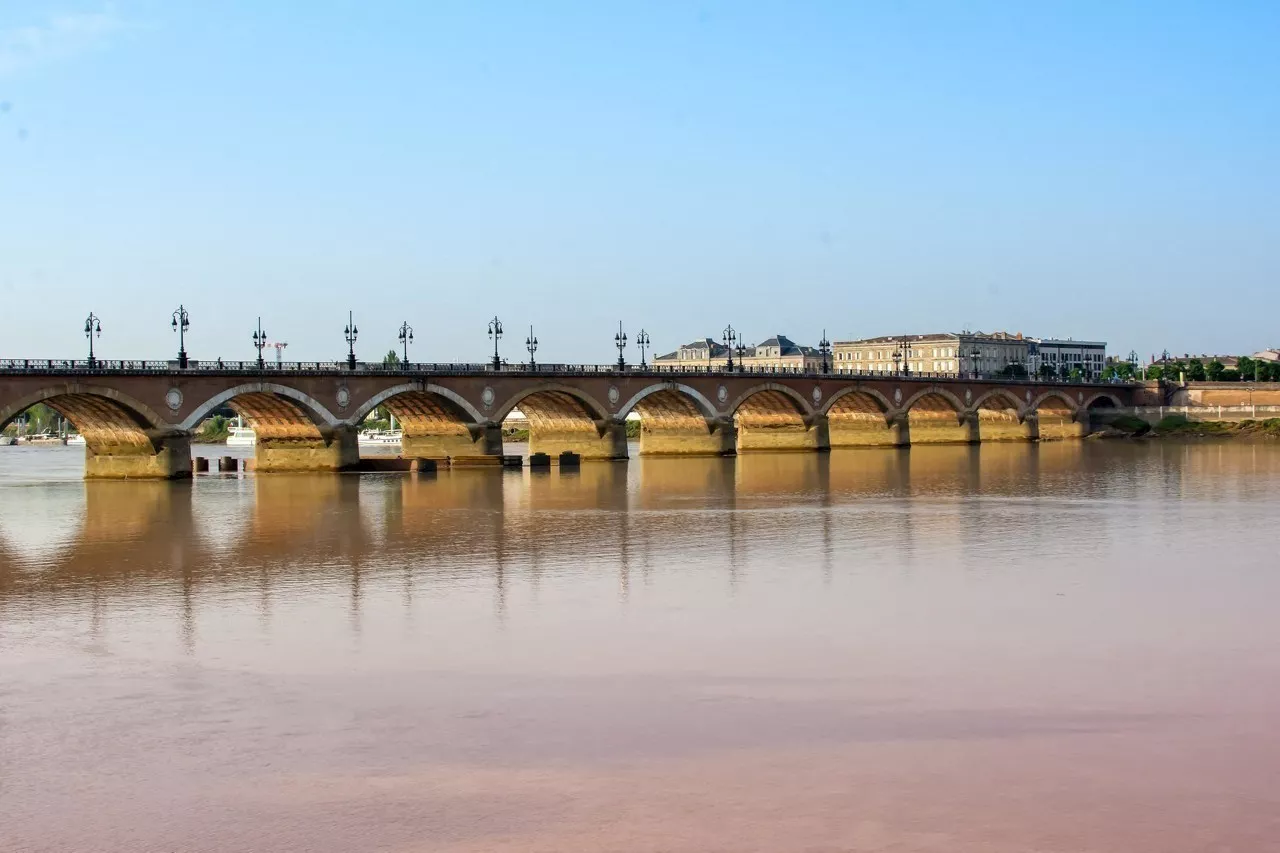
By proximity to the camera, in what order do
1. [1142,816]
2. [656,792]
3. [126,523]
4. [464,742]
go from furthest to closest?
[126,523] < [464,742] < [656,792] < [1142,816]

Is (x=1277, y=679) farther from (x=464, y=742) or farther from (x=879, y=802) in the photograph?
(x=464, y=742)

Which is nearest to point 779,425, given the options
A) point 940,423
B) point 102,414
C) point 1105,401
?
point 940,423

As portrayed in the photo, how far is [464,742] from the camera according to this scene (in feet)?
50.0

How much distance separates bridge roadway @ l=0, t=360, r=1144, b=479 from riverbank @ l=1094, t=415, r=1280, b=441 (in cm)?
1840

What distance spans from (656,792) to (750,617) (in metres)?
9.49

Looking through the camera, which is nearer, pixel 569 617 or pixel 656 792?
pixel 656 792

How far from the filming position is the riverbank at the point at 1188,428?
113 metres

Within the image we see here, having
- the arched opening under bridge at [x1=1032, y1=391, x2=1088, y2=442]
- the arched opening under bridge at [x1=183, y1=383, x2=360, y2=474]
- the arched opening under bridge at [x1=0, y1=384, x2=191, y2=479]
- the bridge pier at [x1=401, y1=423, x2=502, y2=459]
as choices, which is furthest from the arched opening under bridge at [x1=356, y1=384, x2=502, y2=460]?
the arched opening under bridge at [x1=1032, y1=391, x2=1088, y2=442]

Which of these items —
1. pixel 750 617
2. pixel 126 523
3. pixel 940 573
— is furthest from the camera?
pixel 126 523

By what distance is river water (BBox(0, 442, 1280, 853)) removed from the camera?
12672 mm

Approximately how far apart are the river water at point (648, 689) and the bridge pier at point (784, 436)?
52586 mm

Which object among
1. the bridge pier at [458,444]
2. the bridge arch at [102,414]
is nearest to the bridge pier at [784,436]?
the bridge pier at [458,444]

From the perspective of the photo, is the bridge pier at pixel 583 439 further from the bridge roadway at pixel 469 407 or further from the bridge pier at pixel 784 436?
the bridge pier at pixel 784 436

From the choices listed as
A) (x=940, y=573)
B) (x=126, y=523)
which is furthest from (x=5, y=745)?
(x=126, y=523)
